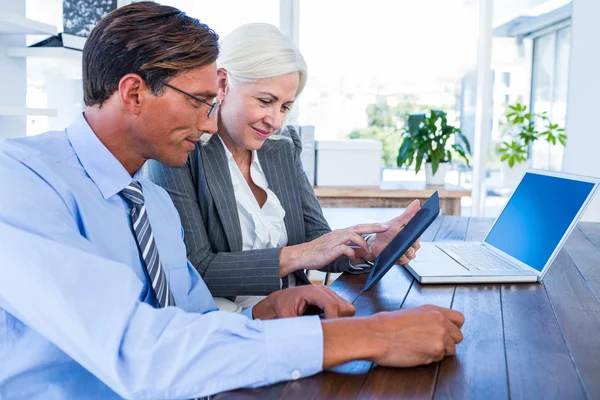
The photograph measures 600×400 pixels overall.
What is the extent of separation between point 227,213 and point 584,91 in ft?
10.2

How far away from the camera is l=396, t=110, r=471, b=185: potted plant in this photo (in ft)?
13.4

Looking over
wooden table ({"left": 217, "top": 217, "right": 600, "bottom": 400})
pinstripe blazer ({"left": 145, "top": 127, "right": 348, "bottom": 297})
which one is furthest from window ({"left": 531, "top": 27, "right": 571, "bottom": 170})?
wooden table ({"left": 217, "top": 217, "right": 600, "bottom": 400})

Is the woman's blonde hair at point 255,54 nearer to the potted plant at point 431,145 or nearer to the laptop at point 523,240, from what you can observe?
the laptop at point 523,240

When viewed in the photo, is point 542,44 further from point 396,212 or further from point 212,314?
point 212,314

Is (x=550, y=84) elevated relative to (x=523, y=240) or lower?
elevated

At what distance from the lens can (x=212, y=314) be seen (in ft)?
3.06

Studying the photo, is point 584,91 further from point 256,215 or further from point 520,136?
point 256,215

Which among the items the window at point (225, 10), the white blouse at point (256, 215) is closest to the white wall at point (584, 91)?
the window at point (225, 10)

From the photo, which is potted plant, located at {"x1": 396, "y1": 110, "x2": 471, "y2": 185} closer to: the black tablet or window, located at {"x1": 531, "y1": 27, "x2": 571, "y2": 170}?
window, located at {"x1": 531, "y1": 27, "x2": 571, "y2": 170}

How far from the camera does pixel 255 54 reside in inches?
70.2

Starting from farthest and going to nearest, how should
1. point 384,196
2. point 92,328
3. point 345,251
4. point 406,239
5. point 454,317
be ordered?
point 384,196, point 345,251, point 406,239, point 454,317, point 92,328

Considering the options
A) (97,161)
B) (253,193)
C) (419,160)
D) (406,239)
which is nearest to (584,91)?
(419,160)

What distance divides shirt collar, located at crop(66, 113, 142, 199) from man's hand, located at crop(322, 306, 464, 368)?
1.49 ft

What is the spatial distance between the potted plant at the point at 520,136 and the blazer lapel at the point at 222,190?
3250mm
